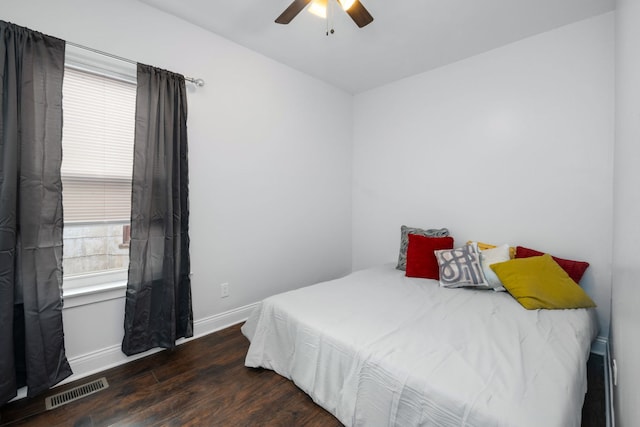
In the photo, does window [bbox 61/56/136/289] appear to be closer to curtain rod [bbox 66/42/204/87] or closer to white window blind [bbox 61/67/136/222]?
white window blind [bbox 61/67/136/222]

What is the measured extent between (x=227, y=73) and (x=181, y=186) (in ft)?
3.73

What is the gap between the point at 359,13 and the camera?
1.77m

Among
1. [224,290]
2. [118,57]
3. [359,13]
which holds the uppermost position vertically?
[359,13]

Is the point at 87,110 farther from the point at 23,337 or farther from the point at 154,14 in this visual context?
the point at 23,337

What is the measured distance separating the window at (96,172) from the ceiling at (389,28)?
0.77 m

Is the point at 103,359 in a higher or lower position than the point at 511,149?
lower

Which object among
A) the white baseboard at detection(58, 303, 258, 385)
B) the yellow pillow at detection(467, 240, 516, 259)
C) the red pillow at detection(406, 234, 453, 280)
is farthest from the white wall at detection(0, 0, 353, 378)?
the yellow pillow at detection(467, 240, 516, 259)

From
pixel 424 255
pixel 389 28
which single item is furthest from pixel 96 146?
pixel 424 255

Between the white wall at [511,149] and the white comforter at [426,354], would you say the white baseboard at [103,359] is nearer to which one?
the white comforter at [426,354]

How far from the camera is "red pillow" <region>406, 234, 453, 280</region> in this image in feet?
8.68

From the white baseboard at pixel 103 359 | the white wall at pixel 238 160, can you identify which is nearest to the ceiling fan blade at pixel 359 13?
the white wall at pixel 238 160

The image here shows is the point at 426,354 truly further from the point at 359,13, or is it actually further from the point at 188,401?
the point at 359,13

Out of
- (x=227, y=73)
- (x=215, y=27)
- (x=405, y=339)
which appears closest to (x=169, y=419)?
(x=405, y=339)

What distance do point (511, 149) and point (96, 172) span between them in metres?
3.38
